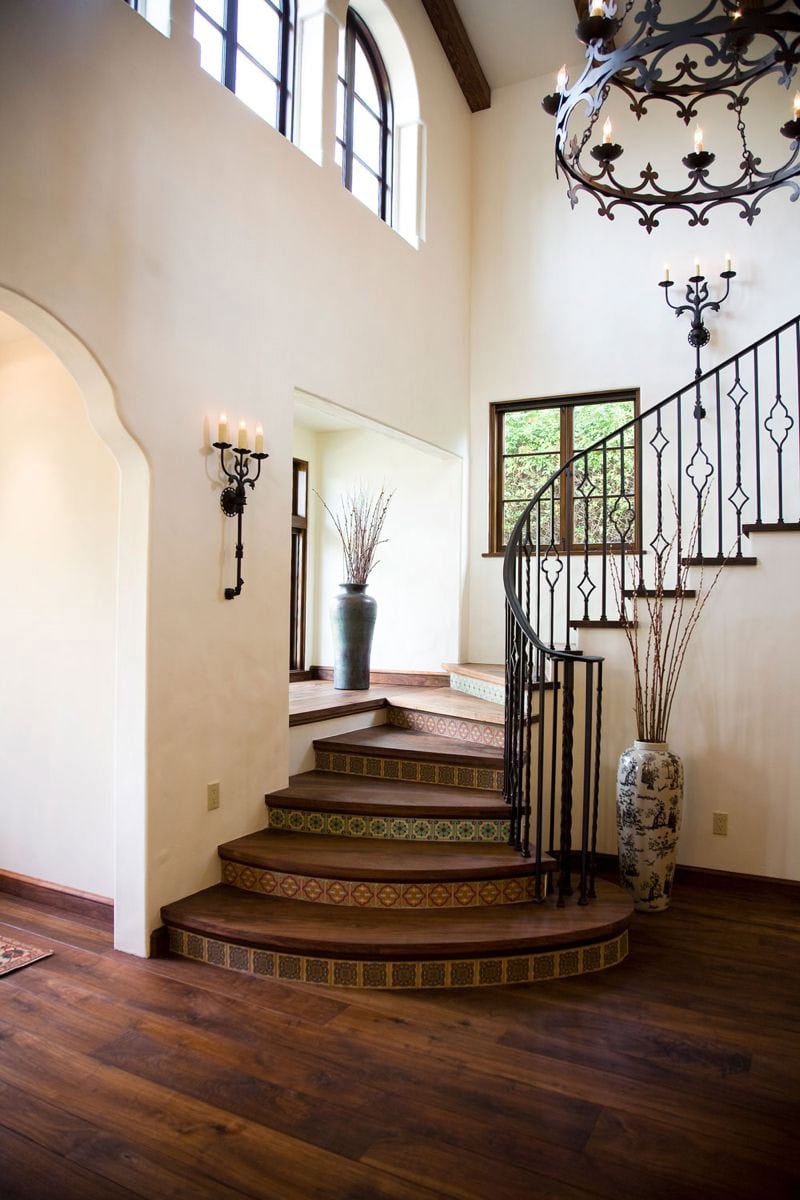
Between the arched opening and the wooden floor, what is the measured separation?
58 cm

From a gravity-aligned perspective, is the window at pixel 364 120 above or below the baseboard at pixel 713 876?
above

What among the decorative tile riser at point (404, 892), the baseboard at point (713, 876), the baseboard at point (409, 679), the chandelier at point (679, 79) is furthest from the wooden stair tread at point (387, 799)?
the chandelier at point (679, 79)

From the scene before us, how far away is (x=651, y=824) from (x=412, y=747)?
1.30 meters

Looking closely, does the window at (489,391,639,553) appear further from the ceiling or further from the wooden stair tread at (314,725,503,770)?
the ceiling

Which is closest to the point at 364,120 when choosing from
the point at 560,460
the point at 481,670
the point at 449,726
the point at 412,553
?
the point at 560,460

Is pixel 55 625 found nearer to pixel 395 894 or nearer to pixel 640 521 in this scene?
pixel 395 894

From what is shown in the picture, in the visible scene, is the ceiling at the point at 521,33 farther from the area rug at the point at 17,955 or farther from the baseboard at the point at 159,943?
the area rug at the point at 17,955

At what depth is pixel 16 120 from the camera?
8.92 feet

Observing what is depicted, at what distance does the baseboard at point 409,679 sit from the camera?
232 inches

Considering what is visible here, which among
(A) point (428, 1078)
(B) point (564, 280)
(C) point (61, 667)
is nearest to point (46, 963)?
(C) point (61, 667)

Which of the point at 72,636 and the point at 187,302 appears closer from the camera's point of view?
the point at 187,302

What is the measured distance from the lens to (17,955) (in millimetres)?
3227

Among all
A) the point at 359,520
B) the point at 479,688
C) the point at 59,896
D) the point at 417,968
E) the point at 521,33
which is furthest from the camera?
the point at 359,520

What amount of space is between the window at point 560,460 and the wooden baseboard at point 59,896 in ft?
12.0
